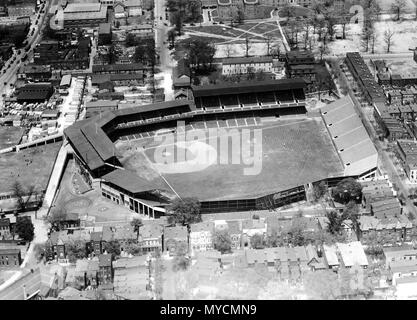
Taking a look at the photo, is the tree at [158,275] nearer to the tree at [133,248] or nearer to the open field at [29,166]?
the tree at [133,248]

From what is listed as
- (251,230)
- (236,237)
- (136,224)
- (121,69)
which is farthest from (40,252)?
(121,69)

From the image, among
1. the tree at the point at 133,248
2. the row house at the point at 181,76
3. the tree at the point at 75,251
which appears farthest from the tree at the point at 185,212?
the row house at the point at 181,76

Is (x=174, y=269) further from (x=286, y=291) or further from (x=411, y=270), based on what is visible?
(x=411, y=270)

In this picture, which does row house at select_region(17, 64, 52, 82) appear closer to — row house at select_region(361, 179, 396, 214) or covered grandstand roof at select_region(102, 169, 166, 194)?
covered grandstand roof at select_region(102, 169, 166, 194)

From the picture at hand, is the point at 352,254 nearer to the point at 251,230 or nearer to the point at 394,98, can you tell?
the point at 251,230

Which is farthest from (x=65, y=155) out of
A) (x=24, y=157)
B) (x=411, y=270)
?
(x=411, y=270)

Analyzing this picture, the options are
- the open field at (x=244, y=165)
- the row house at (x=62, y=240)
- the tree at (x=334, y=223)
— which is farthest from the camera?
the open field at (x=244, y=165)
